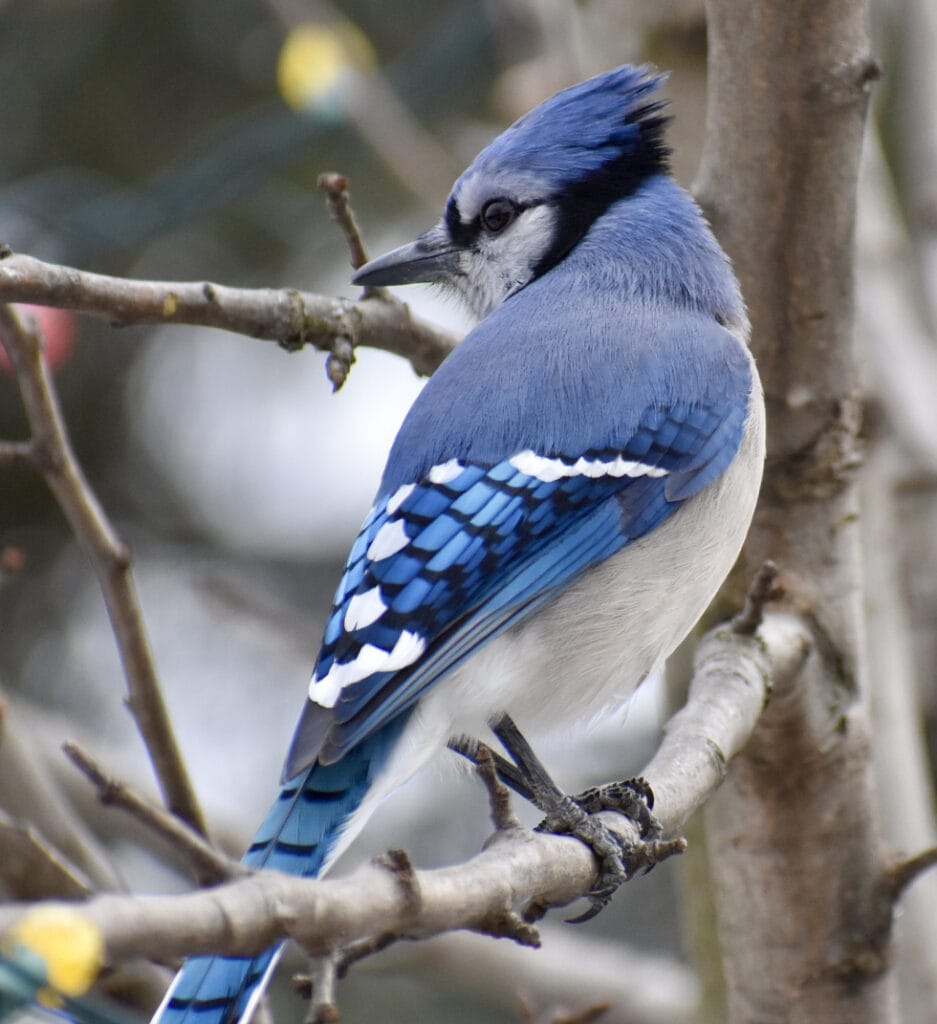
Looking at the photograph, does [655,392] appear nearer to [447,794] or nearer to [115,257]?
[447,794]

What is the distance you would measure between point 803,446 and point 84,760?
3.70ft

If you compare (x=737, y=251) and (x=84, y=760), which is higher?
(x=84, y=760)

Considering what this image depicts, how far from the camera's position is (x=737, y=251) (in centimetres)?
174

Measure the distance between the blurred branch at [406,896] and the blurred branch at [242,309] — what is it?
1.91ft

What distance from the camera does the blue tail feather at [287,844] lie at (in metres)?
1.23

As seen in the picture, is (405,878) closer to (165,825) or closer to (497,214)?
(165,825)

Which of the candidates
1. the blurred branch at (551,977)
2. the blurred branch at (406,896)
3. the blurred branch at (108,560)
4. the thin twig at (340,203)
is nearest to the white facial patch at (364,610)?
the blurred branch at (108,560)

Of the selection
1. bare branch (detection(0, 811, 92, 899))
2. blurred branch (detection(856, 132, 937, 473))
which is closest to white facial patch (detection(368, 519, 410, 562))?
bare branch (detection(0, 811, 92, 899))

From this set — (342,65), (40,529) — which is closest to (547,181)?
(342,65)

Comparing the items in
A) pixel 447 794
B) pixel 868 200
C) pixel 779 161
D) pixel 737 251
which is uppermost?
pixel 779 161

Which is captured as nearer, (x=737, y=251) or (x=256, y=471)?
(x=737, y=251)

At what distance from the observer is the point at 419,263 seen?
6.40 ft

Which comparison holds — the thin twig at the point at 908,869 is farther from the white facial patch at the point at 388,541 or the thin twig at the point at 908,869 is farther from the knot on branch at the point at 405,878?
the knot on branch at the point at 405,878

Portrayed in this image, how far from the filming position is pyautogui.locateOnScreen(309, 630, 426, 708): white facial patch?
1.40 m
